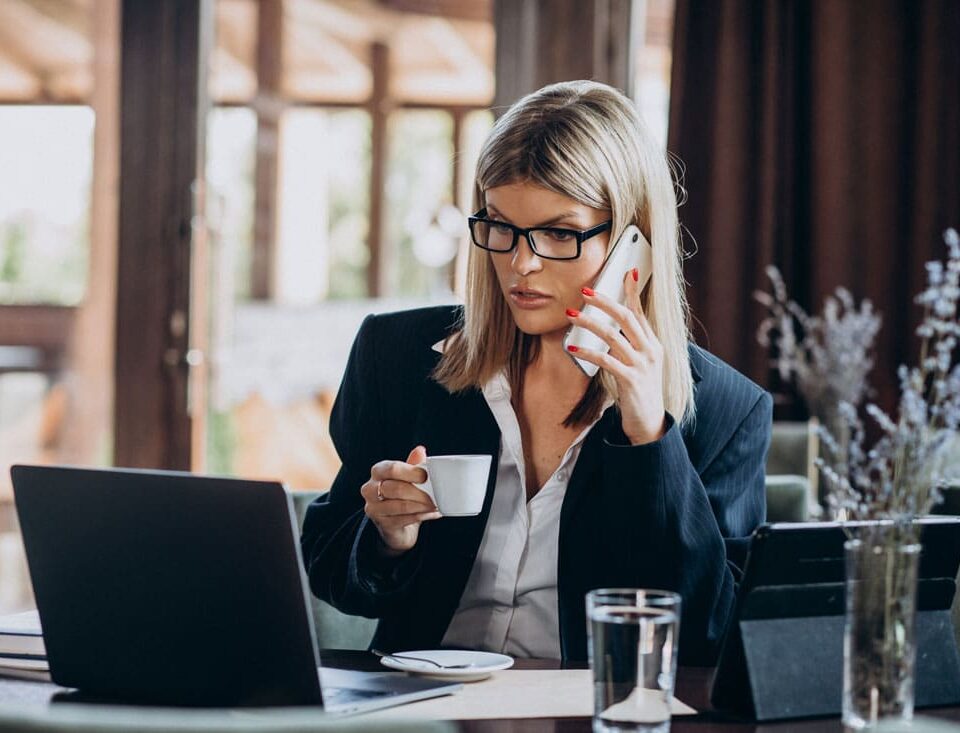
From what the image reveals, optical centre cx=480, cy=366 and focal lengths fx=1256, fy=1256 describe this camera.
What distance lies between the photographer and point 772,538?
3.79ft

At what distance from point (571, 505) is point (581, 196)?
16.5 inches

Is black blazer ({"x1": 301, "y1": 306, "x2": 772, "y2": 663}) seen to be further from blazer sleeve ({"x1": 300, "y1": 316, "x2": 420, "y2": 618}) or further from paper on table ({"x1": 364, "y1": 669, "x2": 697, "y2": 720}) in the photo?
paper on table ({"x1": 364, "y1": 669, "x2": 697, "y2": 720})

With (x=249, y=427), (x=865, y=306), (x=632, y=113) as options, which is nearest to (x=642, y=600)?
(x=632, y=113)

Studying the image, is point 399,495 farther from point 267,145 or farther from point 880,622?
point 267,145

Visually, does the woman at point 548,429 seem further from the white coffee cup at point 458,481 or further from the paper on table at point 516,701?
the paper on table at point 516,701

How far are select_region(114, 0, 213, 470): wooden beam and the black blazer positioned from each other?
2110 mm

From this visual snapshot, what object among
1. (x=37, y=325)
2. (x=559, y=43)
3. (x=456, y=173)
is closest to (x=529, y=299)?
(x=559, y=43)

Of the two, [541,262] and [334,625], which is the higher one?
[541,262]

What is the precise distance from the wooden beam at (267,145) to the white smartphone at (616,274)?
7.84ft

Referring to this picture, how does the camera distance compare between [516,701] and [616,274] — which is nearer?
[516,701]

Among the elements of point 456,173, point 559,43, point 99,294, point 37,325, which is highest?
point 559,43

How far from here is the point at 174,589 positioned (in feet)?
3.60

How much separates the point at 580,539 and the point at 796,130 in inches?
85.1

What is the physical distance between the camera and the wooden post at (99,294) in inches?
154
